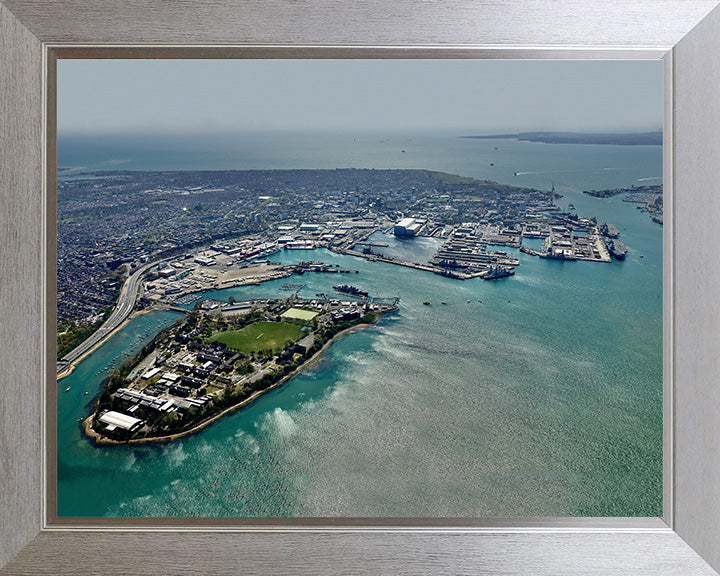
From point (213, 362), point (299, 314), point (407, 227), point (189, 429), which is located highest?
point (407, 227)

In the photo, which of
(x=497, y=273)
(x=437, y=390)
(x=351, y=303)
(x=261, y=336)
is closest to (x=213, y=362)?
(x=261, y=336)

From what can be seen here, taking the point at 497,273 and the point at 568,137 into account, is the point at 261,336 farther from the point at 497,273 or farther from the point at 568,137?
the point at 568,137

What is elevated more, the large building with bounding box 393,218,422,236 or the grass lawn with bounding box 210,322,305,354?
the large building with bounding box 393,218,422,236

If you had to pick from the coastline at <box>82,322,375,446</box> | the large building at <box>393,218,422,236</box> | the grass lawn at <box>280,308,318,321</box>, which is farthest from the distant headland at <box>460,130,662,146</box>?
the coastline at <box>82,322,375,446</box>

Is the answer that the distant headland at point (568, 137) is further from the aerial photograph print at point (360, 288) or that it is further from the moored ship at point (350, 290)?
the moored ship at point (350, 290)

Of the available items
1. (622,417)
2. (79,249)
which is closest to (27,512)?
(79,249)

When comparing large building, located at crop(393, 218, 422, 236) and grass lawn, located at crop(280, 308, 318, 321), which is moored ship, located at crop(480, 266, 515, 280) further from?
grass lawn, located at crop(280, 308, 318, 321)

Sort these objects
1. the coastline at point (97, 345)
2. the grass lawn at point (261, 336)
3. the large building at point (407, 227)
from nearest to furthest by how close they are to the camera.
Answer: the coastline at point (97, 345) < the grass lawn at point (261, 336) < the large building at point (407, 227)

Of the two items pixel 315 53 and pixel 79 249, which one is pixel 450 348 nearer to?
pixel 315 53

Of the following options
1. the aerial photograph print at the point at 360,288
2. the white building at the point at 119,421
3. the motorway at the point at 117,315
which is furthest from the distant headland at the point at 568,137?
the white building at the point at 119,421
